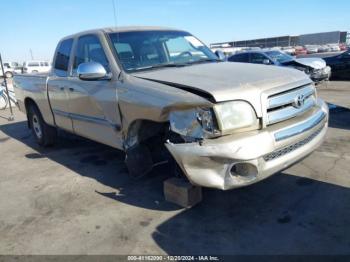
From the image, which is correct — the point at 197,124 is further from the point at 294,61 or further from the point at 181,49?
the point at 294,61

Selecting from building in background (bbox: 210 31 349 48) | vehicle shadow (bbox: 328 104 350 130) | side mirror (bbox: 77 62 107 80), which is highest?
side mirror (bbox: 77 62 107 80)

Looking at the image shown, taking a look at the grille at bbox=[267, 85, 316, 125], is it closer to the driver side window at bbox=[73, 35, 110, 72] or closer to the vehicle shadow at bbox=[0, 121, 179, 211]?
the vehicle shadow at bbox=[0, 121, 179, 211]

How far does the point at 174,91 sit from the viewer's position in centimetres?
320

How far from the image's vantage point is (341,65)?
14.8 metres

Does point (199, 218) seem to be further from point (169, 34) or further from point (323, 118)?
point (169, 34)

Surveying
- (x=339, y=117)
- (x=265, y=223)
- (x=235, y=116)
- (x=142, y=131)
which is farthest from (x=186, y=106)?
(x=339, y=117)

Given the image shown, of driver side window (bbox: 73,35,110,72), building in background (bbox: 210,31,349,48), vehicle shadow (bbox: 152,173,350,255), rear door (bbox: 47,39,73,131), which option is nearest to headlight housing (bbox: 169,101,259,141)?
vehicle shadow (bbox: 152,173,350,255)

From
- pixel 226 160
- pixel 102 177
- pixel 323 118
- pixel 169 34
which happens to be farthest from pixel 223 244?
pixel 169 34

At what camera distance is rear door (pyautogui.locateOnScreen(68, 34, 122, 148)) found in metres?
4.06

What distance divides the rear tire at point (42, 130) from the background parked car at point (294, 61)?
889cm

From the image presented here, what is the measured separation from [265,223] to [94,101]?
247 cm

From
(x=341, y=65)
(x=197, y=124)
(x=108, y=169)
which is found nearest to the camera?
(x=197, y=124)

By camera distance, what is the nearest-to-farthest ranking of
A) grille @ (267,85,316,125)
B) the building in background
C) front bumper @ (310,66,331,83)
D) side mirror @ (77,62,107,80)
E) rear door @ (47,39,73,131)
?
1. grille @ (267,85,316,125)
2. side mirror @ (77,62,107,80)
3. rear door @ (47,39,73,131)
4. front bumper @ (310,66,331,83)
5. the building in background

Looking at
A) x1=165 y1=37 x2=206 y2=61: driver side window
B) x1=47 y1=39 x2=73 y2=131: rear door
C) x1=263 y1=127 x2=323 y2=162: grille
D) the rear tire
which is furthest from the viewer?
the rear tire
